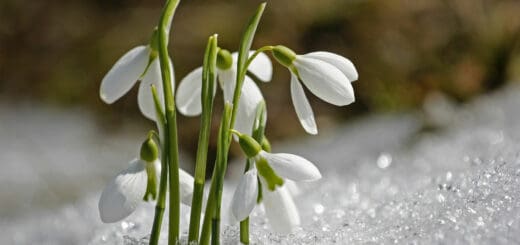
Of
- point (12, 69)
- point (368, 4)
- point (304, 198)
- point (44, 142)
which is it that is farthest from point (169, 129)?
point (12, 69)

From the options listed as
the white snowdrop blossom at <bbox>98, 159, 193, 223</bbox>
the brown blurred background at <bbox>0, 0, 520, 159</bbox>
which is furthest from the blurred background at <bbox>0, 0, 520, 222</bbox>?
the white snowdrop blossom at <bbox>98, 159, 193, 223</bbox>

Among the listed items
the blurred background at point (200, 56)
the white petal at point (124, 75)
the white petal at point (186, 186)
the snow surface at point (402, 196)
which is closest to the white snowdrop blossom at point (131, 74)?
the white petal at point (124, 75)

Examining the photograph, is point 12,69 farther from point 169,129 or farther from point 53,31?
point 169,129

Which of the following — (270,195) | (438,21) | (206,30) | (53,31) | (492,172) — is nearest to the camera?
(270,195)

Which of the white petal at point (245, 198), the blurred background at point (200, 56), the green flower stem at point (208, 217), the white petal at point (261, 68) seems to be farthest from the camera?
the blurred background at point (200, 56)

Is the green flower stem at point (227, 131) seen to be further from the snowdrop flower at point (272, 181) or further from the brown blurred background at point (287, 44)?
the brown blurred background at point (287, 44)

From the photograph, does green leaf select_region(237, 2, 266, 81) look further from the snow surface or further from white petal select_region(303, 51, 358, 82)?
the snow surface

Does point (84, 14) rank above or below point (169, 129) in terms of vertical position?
below
